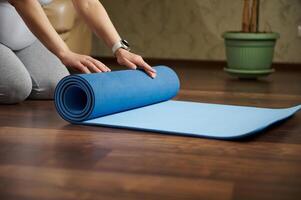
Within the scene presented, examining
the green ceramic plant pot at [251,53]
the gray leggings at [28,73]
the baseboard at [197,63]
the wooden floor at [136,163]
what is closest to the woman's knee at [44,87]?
the gray leggings at [28,73]

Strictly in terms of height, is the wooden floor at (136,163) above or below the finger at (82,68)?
below

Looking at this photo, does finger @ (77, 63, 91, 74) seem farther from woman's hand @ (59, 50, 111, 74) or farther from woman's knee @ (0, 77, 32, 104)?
woman's knee @ (0, 77, 32, 104)

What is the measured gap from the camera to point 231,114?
1594 mm

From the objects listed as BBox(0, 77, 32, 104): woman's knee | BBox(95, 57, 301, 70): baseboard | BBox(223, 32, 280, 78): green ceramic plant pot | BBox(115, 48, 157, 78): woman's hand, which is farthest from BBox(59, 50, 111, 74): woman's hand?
BBox(95, 57, 301, 70): baseboard

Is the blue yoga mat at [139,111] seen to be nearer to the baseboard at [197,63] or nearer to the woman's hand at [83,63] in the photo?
the woman's hand at [83,63]

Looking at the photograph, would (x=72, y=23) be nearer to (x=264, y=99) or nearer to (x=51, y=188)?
(x=264, y=99)

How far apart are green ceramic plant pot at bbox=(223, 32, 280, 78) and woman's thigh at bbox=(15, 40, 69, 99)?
1138 mm

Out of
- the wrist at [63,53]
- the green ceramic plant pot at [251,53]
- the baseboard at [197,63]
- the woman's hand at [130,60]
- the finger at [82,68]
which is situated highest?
the wrist at [63,53]

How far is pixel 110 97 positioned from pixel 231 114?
1.20 feet

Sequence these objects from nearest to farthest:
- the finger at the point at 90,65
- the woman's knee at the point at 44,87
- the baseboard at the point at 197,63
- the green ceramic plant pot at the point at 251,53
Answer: the finger at the point at 90,65 < the woman's knee at the point at 44,87 < the green ceramic plant pot at the point at 251,53 < the baseboard at the point at 197,63

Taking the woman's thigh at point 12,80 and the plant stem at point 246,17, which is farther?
the plant stem at point 246,17

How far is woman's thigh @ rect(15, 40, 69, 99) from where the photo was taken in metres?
1.99

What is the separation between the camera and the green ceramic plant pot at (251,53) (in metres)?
2.86

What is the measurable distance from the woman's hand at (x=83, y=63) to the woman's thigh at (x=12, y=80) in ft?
1.16
